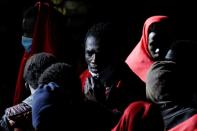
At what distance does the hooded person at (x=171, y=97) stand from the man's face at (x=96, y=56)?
84cm

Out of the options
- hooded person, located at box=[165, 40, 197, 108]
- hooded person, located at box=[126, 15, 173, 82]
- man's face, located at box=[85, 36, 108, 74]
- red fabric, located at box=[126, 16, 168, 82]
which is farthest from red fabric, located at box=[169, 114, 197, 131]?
red fabric, located at box=[126, 16, 168, 82]

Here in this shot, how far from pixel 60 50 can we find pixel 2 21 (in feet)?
3.90

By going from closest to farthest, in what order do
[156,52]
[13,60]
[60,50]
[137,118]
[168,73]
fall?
[137,118], [168,73], [156,52], [60,50], [13,60]

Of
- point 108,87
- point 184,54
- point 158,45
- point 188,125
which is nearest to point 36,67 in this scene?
point 108,87

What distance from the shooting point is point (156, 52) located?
5293 millimetres

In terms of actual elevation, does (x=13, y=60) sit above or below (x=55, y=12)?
below

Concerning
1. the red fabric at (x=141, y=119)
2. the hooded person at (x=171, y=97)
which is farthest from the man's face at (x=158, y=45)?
the red fabric at (x=141, y=119)

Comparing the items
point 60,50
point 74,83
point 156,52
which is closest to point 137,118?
point 74,83

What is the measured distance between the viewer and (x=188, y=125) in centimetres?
387

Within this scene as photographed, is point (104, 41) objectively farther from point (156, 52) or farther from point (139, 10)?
point (139, 10)

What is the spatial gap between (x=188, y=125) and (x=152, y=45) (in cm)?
156

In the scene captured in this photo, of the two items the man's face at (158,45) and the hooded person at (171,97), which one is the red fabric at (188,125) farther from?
the man's face at (158,45)

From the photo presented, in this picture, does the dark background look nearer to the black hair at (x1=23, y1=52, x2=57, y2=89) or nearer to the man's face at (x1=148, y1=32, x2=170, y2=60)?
the man's face at (x1=148, y1=32, x2=170, y2=60)

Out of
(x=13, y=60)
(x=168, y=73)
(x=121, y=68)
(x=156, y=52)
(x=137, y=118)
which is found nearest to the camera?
(x=137, y=118)
